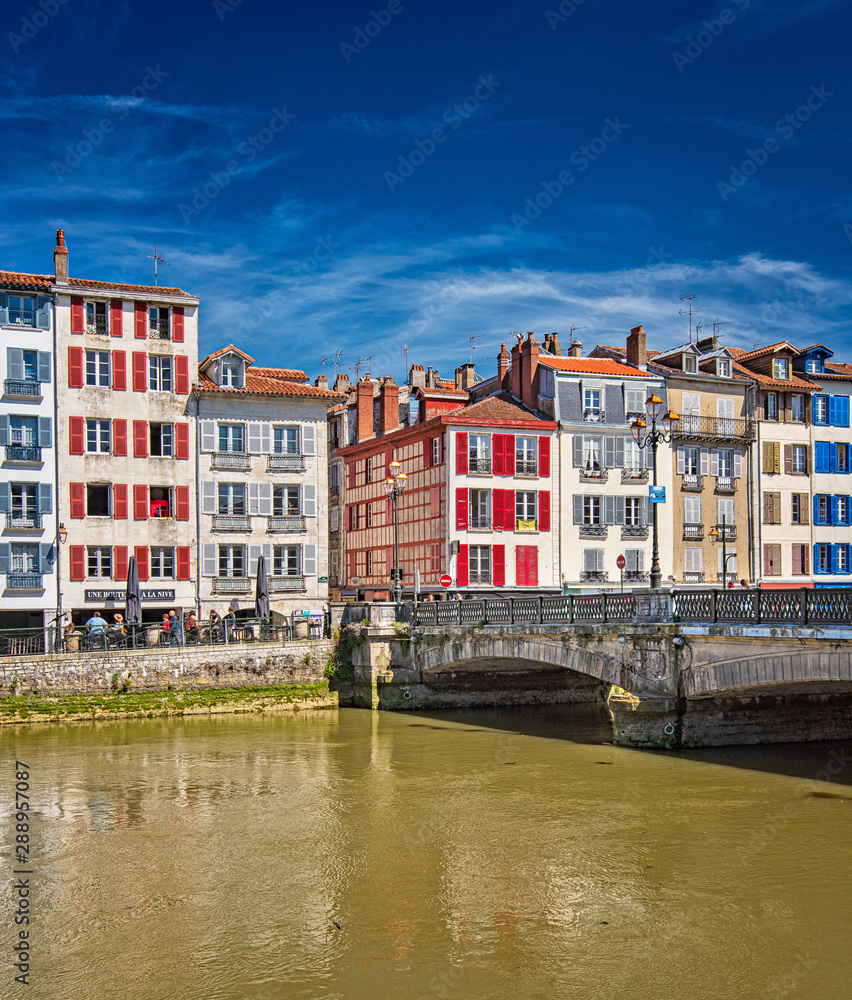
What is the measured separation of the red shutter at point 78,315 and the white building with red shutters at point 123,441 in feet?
0.12

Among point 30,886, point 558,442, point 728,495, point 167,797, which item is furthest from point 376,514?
point 30,886

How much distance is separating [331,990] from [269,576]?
1195 inches

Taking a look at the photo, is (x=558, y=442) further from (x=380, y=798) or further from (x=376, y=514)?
(x=380, y=798)

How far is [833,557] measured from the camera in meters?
50.9

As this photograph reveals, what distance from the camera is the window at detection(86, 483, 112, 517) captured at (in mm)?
38500

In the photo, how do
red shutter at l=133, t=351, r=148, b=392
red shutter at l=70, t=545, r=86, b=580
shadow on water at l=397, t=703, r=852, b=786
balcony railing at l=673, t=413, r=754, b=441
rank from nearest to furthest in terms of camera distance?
shadow on water at l=397, t=703, r=852, b=786 < red shutter at l=70, t=545, r=86, b=580 < red shutter at l=133, t=351, r=148, b=392 < balcony railing at l=673, t=413, r=754, b=441

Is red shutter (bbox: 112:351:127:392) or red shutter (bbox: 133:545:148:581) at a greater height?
red shutter (bbox: 112:351:127:392)

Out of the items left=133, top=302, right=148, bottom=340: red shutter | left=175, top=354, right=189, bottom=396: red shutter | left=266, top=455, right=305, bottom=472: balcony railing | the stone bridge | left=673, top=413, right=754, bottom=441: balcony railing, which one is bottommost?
the stone bridge

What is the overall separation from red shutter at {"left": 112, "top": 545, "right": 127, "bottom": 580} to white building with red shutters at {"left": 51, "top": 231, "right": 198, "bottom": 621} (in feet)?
0.12

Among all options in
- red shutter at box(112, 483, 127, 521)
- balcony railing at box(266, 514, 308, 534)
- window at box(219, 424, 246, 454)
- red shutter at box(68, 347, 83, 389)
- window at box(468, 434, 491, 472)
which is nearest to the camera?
red shutter at box(68, 347, 83, 389)

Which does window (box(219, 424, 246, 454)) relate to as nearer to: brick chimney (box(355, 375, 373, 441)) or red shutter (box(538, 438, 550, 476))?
red shutter (box(538, 438, 550, 476))

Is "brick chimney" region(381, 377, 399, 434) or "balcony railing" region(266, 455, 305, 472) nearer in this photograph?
"balcony railing" region(266, 455, 305, 472)

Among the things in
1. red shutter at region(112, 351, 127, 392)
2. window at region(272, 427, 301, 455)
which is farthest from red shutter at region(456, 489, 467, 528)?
red shutter at region(112, 351, 127, 392)

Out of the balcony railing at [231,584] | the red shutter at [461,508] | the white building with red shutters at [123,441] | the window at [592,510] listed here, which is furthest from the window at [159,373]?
the window at [592,510]
